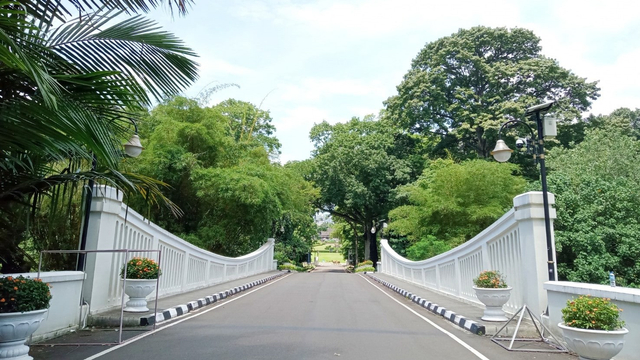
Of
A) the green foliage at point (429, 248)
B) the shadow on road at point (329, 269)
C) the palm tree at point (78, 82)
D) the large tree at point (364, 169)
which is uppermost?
the large tree at point (364, 169)

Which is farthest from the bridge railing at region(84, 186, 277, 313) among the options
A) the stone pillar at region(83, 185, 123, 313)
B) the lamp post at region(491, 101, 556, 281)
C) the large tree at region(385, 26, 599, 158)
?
the large tree at region(385, 26, 599, 158)

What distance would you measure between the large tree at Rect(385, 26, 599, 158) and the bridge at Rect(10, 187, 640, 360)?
17525 millimetres

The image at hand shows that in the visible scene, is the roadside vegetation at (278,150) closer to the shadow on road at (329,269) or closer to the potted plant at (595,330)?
the shadow on road at (329,269)

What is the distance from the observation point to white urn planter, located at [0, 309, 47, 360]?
13.5 ft

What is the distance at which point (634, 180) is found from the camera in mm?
17203

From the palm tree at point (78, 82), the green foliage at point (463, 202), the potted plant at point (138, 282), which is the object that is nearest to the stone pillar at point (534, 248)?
the palm tree at point (78, 82)

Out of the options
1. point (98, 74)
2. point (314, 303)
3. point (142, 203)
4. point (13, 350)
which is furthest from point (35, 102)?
point (142, 203)

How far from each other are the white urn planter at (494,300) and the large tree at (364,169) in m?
22.1

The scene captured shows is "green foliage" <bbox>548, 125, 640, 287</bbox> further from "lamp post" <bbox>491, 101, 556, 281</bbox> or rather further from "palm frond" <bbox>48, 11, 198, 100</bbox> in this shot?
"palm frond" <bbox>48, 11, 198, 100</bbox>

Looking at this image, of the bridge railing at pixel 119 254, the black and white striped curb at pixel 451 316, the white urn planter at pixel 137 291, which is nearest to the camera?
the black and white striped curb at pixel 451 316

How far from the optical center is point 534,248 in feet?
22.4

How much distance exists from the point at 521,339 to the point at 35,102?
22.2ft

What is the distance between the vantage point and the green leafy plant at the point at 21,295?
4.19 metres

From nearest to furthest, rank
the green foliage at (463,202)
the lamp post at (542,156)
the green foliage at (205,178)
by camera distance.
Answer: the lamp post at (542,156)
the green foliage at (205,178)
the green foliage at (463,202)
